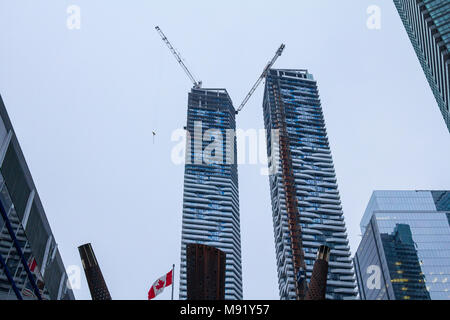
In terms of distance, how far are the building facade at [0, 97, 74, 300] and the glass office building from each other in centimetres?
13954

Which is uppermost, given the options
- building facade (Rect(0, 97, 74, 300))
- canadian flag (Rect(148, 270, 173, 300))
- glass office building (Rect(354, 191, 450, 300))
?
glass office building (Rect(354, 191, 450, 300))

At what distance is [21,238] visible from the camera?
3838 centimetres

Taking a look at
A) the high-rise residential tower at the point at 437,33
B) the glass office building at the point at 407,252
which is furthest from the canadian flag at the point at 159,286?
the glass office building at the point at 407,252

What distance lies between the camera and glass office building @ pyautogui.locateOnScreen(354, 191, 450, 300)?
160750mm

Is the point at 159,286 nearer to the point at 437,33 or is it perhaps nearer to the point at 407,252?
the point at 437,33

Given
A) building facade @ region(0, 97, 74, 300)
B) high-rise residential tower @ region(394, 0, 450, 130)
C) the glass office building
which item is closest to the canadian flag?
building facade @ region(0, 97, 74, 300)

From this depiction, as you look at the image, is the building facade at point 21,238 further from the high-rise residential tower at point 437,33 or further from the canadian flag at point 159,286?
the high-rise residential tower at point 437,33

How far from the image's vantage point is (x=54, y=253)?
5394 centimetres

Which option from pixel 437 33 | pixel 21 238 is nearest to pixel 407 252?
pixel 437 33

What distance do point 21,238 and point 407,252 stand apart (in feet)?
519

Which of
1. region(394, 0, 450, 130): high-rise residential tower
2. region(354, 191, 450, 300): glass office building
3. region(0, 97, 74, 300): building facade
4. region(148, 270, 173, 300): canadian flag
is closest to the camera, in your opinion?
region(148, 270, 173, 300): canadian flag

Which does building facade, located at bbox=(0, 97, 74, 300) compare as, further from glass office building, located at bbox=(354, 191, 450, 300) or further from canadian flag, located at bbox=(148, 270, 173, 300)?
glass office building, located at bbox=(354, 191, 450, 300)

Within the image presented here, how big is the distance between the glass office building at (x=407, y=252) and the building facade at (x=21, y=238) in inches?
5494
